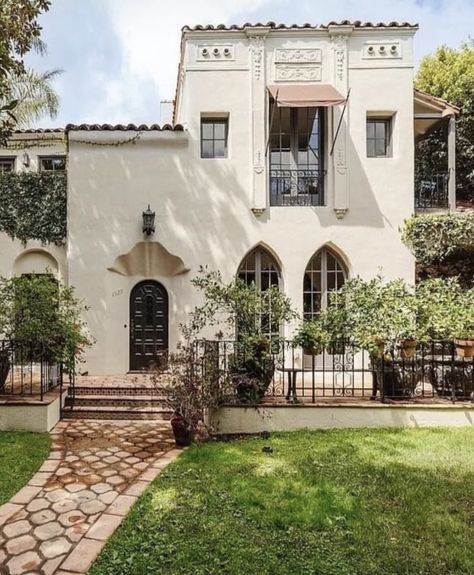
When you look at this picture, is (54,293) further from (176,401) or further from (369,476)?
(369,476)

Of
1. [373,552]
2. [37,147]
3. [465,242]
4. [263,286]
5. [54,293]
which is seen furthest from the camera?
[37,147]

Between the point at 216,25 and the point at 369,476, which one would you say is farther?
the point at 216,25

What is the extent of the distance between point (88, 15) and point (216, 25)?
3362 millimetres

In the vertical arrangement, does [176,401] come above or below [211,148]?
below

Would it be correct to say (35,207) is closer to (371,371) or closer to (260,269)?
(260,269)

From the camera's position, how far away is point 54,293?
821 centimetres

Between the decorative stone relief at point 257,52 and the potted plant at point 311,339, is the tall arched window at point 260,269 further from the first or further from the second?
the decorative stone relief at point 257,52

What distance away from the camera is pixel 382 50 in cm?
1102

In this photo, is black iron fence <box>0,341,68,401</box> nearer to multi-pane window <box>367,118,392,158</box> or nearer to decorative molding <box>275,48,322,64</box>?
decorative molding <box>275,48,322,64</box>

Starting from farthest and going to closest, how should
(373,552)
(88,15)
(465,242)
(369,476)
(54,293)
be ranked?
(465,242), (88,15), (54,293), (369,476), (373,552)

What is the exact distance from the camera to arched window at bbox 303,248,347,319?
11.3 metres

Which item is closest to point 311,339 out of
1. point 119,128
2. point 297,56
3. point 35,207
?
point 119,128

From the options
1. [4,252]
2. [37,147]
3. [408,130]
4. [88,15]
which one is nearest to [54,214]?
[4,252]

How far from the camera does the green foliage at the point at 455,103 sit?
16.2 meters
